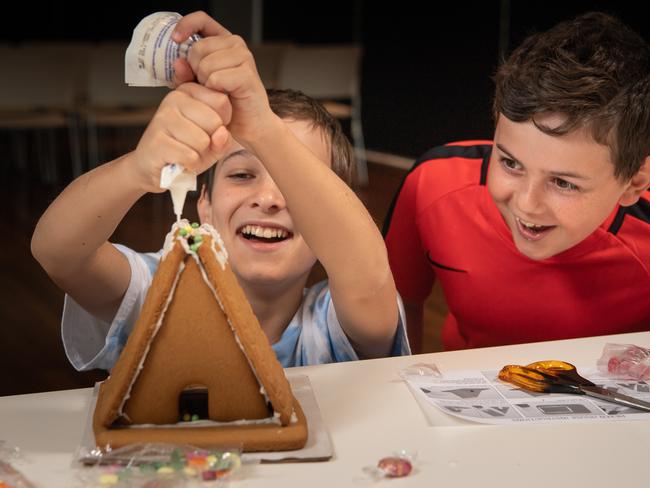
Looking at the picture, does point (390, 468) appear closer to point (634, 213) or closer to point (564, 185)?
point (564, 185)

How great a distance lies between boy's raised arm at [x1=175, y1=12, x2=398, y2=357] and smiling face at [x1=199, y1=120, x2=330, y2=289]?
163 millimetres

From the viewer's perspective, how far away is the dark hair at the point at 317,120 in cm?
147

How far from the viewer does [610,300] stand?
5.54ft

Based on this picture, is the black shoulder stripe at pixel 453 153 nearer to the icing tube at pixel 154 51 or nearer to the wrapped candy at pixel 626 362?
the wrapped candy at pixel 626 362

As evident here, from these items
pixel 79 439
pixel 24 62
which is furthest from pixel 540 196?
pixel 24 62

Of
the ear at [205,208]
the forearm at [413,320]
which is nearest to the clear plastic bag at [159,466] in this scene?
the ear at [205,208]

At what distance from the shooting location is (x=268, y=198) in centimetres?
141

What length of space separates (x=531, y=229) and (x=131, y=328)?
0.71 meters

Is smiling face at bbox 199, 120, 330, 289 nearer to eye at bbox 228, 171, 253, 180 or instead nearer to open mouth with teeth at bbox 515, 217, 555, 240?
eye at bbox 228, 171, 253, 180

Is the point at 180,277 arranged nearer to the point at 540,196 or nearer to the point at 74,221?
the point at 74,221

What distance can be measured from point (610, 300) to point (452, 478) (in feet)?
2.98

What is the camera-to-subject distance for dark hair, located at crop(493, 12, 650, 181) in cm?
144

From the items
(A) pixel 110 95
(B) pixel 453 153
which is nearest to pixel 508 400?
(B) pixel 453 153

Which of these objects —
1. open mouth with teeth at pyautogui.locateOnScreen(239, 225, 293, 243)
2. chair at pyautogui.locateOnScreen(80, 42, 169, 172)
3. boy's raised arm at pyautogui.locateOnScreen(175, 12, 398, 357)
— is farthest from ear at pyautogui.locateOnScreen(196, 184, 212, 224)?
chair at pyautogui.locateOnScreen(80, 42, 169, 172)
